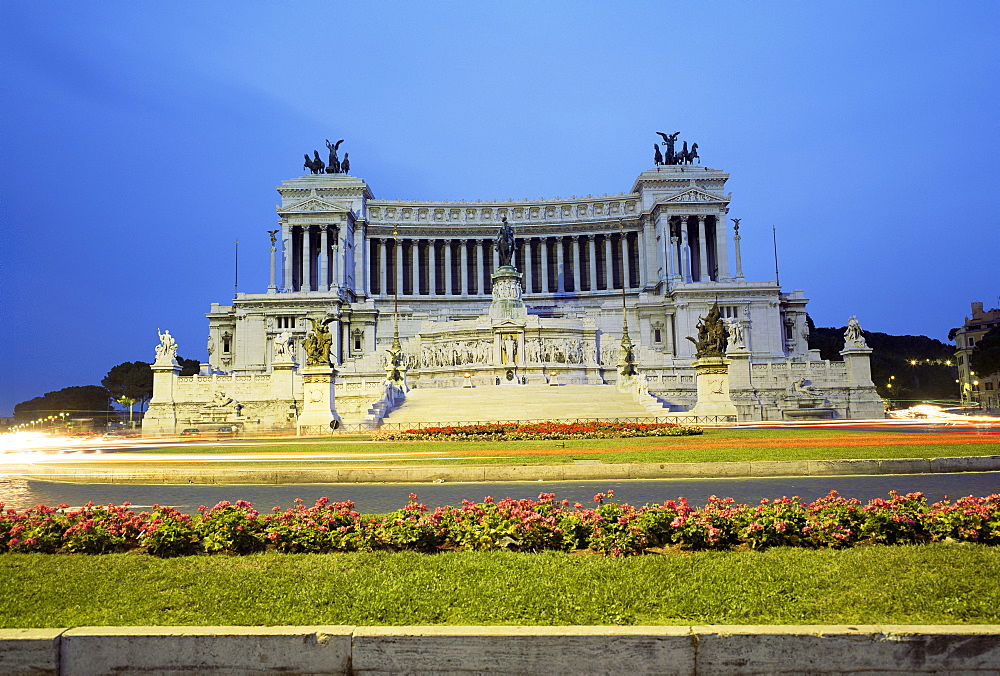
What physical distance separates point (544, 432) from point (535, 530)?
19.9 m

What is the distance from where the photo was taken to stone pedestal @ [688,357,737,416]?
37688 millimetres

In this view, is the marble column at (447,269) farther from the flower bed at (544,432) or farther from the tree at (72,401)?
the flower bed at (544,432)

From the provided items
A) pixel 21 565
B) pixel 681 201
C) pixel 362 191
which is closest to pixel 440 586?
pixel 21 565

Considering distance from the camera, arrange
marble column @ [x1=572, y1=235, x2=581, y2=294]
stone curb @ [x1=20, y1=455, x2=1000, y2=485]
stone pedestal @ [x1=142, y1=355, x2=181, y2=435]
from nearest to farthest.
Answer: stone curb @ [x1=20, y1=455, x2=1000, y2=485], stone pedestal @ [x1=142, y1=355, x2=181, y2=435], marble column @ [x1=572, y1=235, x2=581, y2=294]

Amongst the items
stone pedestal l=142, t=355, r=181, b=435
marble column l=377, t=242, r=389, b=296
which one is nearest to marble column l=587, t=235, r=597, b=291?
marble column l=377, t=242, r=389, b=296

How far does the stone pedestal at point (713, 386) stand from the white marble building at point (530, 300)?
9.58 meters

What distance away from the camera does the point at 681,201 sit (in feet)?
295

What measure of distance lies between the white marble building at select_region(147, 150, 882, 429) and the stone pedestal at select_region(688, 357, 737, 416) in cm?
958

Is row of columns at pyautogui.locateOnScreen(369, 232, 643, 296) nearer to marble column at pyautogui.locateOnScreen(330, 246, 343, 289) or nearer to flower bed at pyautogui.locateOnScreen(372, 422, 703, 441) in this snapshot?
marble column at pyautogui.locateOnScreen(330, 246, 343, 289)

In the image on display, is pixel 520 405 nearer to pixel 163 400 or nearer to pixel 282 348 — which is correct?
pixel 282 348

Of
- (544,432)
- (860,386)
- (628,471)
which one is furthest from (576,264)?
(628,471)

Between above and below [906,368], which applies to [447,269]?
above

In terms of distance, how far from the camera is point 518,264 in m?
101

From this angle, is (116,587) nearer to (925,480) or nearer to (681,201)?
(925,480)
